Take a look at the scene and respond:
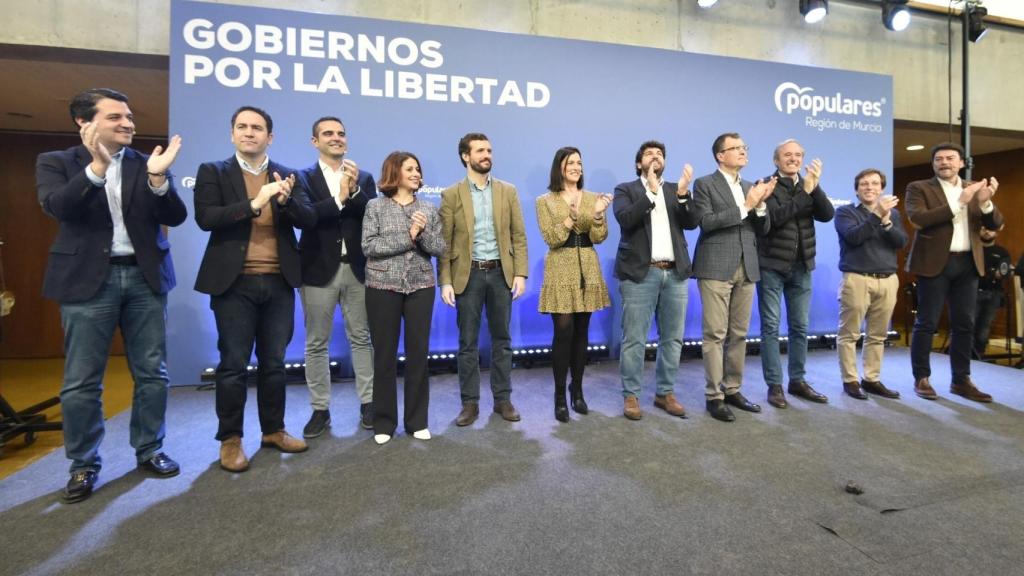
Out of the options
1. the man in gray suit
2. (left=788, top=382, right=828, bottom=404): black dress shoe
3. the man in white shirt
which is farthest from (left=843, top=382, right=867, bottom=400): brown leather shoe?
the man in gray suit

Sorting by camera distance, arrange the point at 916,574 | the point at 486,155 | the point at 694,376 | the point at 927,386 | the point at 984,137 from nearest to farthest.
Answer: the point at 916,574 < the point at 486,155 < the point at 927,386 < the point at 694,376 < the point at 984,137

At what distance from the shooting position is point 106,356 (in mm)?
2230

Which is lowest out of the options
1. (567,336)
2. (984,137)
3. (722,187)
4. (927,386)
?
(927,386)

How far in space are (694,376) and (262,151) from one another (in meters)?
3.56

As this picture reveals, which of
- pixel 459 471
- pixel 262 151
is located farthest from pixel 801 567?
pixel 262 151

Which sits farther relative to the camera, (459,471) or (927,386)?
(927,386)

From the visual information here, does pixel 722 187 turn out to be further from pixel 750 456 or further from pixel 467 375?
pixel 467 375

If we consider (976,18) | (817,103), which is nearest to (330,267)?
(817,103)

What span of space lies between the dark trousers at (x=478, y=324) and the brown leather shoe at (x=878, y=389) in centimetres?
271

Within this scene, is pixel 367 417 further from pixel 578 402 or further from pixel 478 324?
pixel 578 402

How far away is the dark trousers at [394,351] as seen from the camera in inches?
107

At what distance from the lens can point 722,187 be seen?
3154 millimetres

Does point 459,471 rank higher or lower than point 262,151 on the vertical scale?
lower

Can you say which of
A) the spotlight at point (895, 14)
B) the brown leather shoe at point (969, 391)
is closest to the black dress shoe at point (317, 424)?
the brown leather shoe at point (969, 391)
